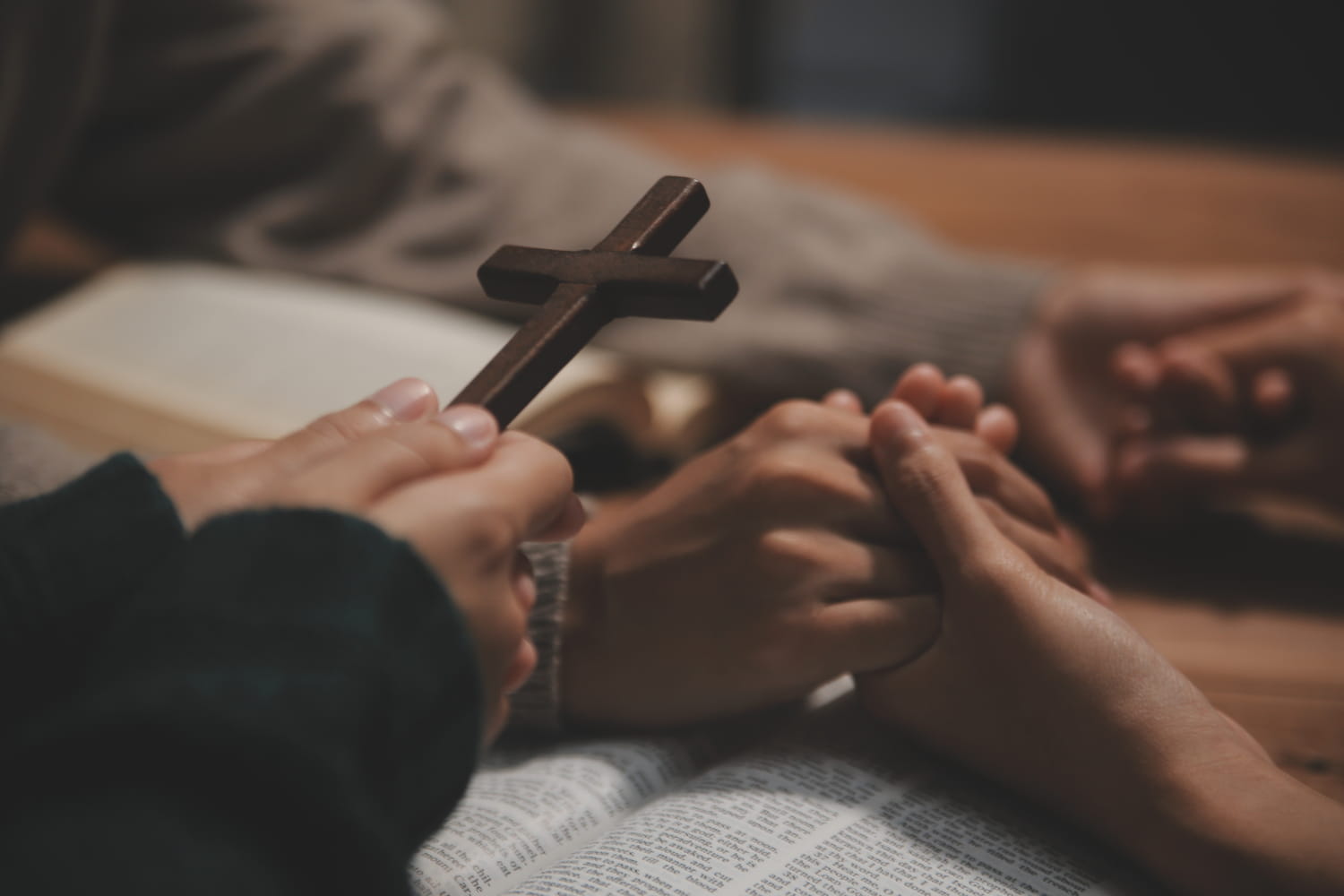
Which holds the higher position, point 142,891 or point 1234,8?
point 1234,8

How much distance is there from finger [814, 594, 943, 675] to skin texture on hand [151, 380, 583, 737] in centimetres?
18

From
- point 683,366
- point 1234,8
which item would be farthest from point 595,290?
point 1234,8

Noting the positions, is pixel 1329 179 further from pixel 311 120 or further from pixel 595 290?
pixel 595 290

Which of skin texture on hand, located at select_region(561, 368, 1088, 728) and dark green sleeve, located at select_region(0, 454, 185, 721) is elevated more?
dark green sleeve, located at select_region(0, 454, 185, 721)

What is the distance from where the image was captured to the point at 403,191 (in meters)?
1.12

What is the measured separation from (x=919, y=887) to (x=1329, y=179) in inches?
61.7

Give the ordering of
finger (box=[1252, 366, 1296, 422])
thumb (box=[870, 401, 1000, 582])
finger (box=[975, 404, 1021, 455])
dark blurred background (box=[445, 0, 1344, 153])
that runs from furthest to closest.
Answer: dark blurred background (box=[445, 0, 1344, 153]) → finger (box=[1252, 366, 1296, 422]) → finger (box=[975, 404, 1021, 455]) → thumb (box=[870, 401, 1000, 582])

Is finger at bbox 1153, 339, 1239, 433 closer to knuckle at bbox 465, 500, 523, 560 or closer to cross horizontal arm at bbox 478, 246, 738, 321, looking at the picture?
cross horizontal arm at bbox 478, 246, 738, 321

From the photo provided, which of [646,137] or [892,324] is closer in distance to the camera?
[892,324]

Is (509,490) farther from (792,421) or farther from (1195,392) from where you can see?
(1195,392)

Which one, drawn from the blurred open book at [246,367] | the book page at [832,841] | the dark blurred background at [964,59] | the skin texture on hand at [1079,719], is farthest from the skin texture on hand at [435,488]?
the dark blurred background at [964,59]

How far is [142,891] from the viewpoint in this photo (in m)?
0.29

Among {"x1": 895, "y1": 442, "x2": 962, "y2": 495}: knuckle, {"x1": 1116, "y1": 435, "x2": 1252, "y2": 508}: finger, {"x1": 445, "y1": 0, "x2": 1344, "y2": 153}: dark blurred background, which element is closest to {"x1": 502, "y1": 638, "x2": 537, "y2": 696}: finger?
{"x1": 895, "y1": 442, "x2": 962, "y2": 495}: knuckle

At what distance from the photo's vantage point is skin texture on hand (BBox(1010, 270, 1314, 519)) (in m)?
0.89
